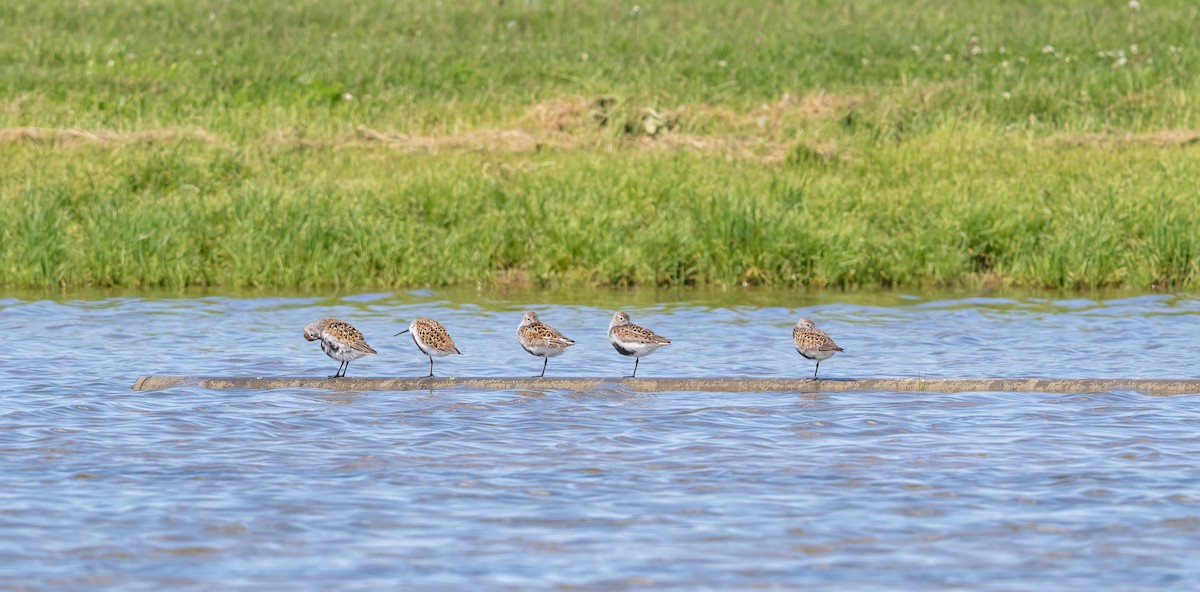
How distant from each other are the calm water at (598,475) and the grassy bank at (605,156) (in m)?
3.62

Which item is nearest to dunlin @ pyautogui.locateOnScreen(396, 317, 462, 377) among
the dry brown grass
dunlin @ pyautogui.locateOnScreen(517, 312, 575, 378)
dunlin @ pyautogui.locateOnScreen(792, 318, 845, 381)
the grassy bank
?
dunlin @ pyautogui.locateOnScreen(517, 312, 575, 378)

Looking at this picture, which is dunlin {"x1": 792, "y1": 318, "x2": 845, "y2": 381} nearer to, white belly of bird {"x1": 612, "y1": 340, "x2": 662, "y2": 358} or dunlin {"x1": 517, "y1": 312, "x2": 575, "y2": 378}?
white belly of bird {"x1": 612, "y1": 340, "x2": 662, "y2": 358}

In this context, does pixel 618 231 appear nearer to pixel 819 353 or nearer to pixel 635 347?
pixel 635 347

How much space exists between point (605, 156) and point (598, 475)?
12932 millimetres

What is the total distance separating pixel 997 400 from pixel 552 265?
26.2ft

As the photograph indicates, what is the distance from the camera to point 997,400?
11547mm

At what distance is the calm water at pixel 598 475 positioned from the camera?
7.32 metres

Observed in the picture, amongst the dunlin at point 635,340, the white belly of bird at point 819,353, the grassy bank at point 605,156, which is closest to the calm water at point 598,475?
the white belly of bird at point 819,353

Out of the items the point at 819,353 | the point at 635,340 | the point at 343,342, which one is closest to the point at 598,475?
the point at 635,340

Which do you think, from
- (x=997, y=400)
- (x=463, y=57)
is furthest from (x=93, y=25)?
(x=997, y=400)

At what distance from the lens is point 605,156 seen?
71.6 ft

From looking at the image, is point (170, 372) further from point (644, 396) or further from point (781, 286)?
point (781, 286)

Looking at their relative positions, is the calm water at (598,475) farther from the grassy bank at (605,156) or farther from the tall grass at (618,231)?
the grassy bank at (605,156)

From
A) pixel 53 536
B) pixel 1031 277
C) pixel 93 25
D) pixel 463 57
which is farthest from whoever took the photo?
pixel 93 25
